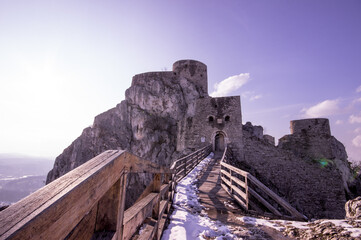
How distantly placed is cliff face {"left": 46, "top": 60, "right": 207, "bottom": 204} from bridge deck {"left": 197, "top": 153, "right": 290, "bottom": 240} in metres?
18.8

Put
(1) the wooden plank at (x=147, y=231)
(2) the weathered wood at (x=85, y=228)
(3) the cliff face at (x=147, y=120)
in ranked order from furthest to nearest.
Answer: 1. (3) the cliff face at (x=147, y=120)
2. (1) the wooden plank at (x=147, y=231)
3. (2) the weathered wood at (x=85, y=228)

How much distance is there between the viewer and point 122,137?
27.9 meters

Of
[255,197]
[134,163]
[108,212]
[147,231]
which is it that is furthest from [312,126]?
[108,212]

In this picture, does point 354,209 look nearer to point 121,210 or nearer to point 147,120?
point 121,210

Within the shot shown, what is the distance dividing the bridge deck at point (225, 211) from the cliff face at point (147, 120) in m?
18.8

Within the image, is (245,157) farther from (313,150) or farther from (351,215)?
(351,215)

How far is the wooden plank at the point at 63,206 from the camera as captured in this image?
0.60m

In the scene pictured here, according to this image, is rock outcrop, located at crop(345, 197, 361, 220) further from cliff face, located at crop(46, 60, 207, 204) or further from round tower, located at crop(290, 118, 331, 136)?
cliff face, located at crop(46, 60, 207, 204)

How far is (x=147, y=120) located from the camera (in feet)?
91.6

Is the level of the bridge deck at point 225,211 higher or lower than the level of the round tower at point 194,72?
lower

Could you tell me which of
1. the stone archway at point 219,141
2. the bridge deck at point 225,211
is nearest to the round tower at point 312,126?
the stone archway at point 219,141

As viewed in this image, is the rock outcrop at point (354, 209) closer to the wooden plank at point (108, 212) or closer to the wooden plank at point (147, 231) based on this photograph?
the wooden plank at point (147, 231)

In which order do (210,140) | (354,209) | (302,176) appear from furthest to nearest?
(210,140) < (302,176) < (354,209)

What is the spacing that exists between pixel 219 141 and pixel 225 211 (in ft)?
46.1
